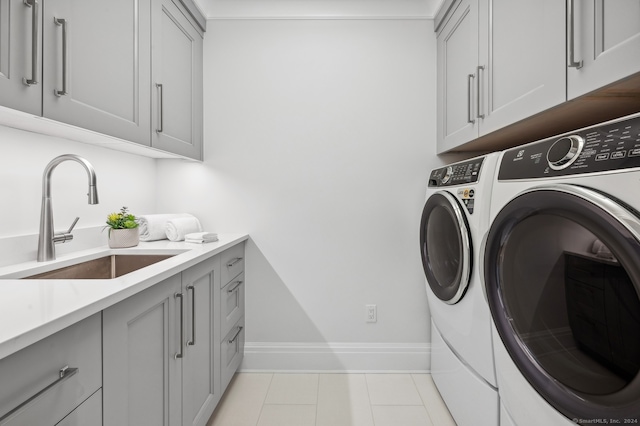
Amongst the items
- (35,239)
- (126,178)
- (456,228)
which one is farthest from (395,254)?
(35,239)

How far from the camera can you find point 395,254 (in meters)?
2.36

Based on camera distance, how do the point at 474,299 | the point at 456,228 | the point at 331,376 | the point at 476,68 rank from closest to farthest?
the point at 474,299 → the point at 456,228 → the point at 476,68 → the point at 331,376

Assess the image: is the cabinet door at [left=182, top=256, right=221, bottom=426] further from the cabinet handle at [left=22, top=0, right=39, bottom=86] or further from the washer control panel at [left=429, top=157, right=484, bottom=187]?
the washer control panel at [left=429, top=157, right=484, bottom=187]

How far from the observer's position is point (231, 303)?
207cm

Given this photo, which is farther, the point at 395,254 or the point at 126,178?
the point at 395,254

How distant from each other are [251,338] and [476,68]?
2111 mm

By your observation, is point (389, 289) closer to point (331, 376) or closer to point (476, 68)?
point (331, 376)

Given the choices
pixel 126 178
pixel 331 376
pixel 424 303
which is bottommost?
pixel 331 376

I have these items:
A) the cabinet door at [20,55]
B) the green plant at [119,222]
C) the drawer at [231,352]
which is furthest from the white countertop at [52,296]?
the drawer at [231,352]

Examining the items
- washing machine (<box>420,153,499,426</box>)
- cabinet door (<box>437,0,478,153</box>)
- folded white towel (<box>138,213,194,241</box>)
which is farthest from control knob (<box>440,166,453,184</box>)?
folded white towel (<box>138,213,194,241</box>)

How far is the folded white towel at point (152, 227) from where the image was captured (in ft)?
6.54

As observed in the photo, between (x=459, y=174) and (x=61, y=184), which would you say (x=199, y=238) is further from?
(x=459, y=174)

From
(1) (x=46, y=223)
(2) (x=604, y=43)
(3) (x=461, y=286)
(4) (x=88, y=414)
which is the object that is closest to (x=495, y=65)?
(2) (x=604, y=43)

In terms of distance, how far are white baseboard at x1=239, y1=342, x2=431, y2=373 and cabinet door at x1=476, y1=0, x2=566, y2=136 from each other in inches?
59.9
